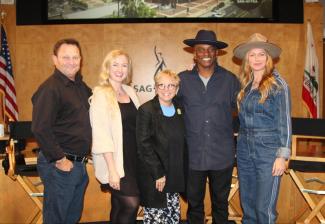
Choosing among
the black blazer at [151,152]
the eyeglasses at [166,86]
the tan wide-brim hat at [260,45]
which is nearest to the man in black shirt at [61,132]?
the black blazer at [151,152]

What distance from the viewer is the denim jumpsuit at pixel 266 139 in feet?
8.64

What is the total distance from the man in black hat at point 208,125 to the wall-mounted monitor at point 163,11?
3.32 metres

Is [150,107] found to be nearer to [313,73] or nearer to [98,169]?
[98,169]

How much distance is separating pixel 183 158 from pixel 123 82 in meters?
0.66

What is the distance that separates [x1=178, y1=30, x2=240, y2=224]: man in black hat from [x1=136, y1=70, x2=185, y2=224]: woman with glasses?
0.23 meters

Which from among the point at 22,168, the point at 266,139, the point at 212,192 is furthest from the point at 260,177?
the point at 22,168

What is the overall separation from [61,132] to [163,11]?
412 centimetres

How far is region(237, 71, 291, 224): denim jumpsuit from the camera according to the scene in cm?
263

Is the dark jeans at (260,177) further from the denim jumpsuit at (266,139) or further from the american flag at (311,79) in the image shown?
the american flag at (311,79)

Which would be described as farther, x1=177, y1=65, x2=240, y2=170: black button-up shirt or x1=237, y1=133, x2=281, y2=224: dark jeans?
x1=177, y1=65, x2=240, y2=170: black button-up shirt

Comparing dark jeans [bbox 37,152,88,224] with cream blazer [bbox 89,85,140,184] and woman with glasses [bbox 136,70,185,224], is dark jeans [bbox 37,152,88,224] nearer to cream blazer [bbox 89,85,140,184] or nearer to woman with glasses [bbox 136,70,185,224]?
cream blazer [bbox 89,85,140,184]

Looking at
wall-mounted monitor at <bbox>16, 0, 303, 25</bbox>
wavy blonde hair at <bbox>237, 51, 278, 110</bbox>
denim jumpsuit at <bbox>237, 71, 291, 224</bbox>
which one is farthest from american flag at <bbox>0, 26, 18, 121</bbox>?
denim jumpsuit at <bbox>237, 71, 291, 224</bbox>

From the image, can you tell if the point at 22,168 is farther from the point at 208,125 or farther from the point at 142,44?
the point at 142,44

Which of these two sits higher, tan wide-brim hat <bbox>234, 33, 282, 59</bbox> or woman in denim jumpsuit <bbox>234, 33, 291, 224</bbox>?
tan wide-brim hat <bbox>234, 33, 282, 59</bbox>
